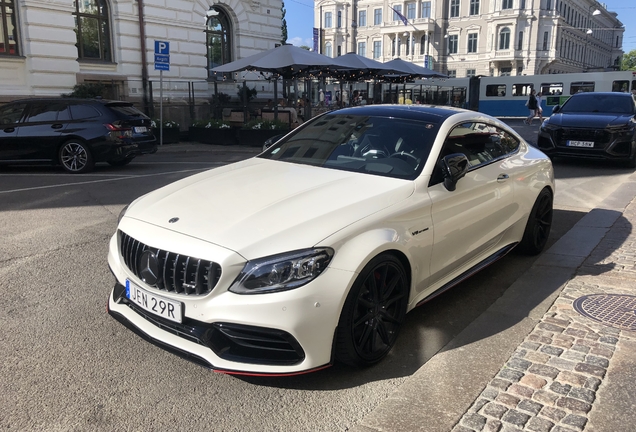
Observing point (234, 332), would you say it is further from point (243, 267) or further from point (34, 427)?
point (34, 427)

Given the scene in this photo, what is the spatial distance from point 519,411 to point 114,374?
2.30m

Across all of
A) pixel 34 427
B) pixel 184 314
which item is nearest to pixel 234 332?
pixel 184 314

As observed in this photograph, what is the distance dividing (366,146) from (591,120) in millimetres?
9055

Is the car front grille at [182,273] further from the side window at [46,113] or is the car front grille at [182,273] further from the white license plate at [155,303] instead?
the side window at [46,113]

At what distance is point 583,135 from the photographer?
1134 centimetres

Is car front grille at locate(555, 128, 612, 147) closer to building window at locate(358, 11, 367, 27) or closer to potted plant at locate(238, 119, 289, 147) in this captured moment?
potted plant at locate(238, 119, 289, 147)

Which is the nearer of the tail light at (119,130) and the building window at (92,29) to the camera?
the tail light at (119,130)

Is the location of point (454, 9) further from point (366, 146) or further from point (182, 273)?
point (182, 273)

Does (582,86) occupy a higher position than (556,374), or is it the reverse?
(582,86)

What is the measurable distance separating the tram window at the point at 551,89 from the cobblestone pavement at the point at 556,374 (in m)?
35.6

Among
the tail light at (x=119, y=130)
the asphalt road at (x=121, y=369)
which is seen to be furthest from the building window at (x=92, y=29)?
the asphalt road at (x=121, y=369)

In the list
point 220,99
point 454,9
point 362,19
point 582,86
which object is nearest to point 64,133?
point 220,99

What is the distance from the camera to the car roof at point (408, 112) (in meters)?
4.41

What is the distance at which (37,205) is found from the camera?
786 cm
